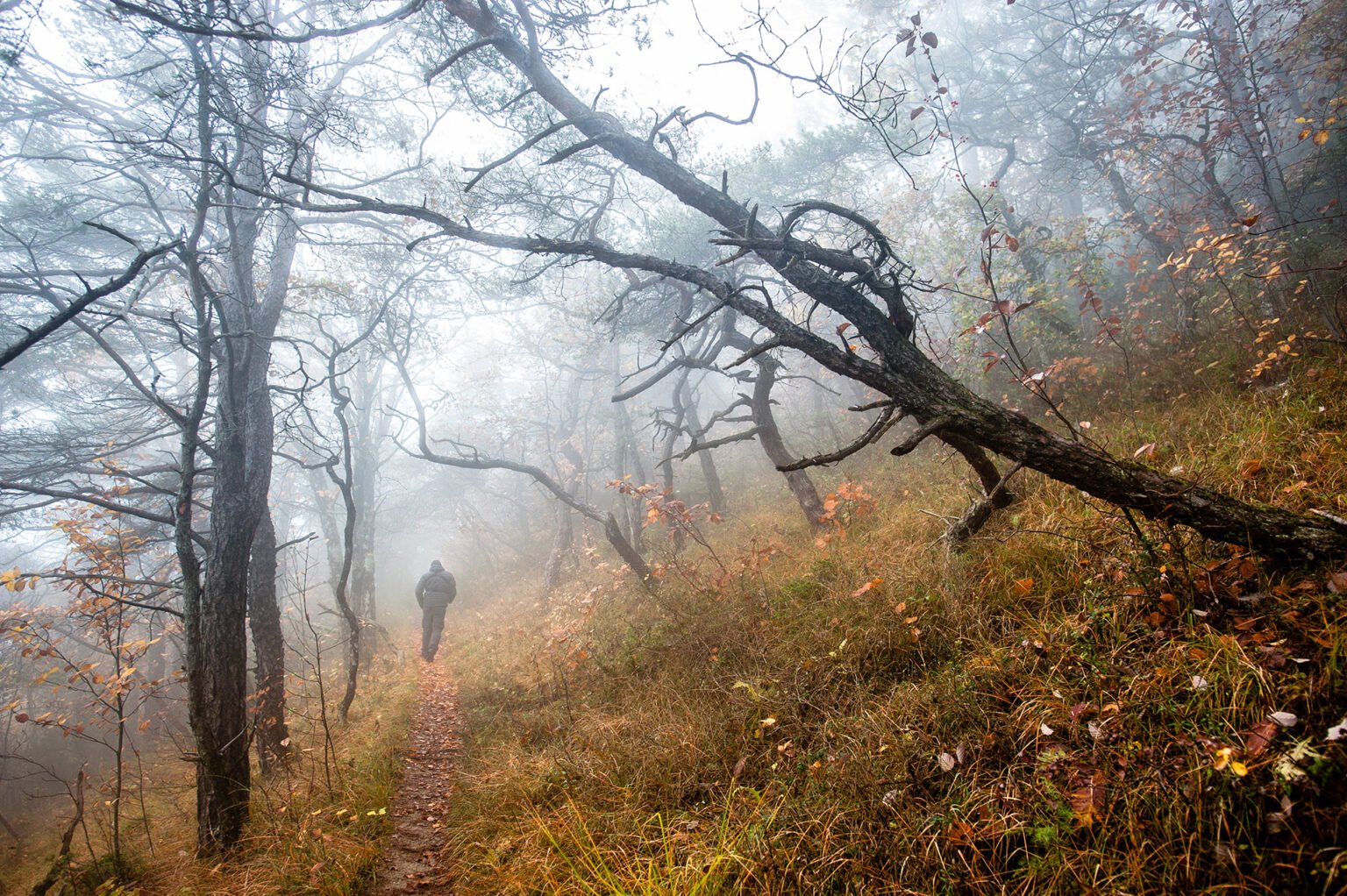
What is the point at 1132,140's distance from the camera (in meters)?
8.30

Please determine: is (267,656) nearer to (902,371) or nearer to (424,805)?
(424,805)

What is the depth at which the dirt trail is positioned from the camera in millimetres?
3219

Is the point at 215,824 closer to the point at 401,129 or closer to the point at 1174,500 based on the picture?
the point at 1174,500

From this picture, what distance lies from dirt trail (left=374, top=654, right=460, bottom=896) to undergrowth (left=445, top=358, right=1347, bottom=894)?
0.19m

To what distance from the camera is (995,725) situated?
2.46 m

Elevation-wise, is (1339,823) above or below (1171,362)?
below

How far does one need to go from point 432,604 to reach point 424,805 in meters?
6.91

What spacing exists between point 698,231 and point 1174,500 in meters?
8.60

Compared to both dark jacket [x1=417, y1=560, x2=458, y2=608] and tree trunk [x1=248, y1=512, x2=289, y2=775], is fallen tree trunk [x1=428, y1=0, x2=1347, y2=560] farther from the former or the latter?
dark jacket [x1=417, y1=560, x2=458, y2=608]

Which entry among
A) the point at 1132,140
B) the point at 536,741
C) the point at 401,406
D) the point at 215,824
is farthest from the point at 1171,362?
the point at 401,406

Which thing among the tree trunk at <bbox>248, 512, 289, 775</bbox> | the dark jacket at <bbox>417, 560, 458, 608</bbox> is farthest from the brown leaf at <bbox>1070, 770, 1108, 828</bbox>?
the dark jacket at <bbox>417, 560, 458, 608</bbox>

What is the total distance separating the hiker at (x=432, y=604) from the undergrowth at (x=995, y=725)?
6.29 m

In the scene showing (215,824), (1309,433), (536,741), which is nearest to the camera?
(1309,433)

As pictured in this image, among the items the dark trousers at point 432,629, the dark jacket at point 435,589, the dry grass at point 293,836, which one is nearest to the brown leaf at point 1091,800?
the dry grass at point 293,836
